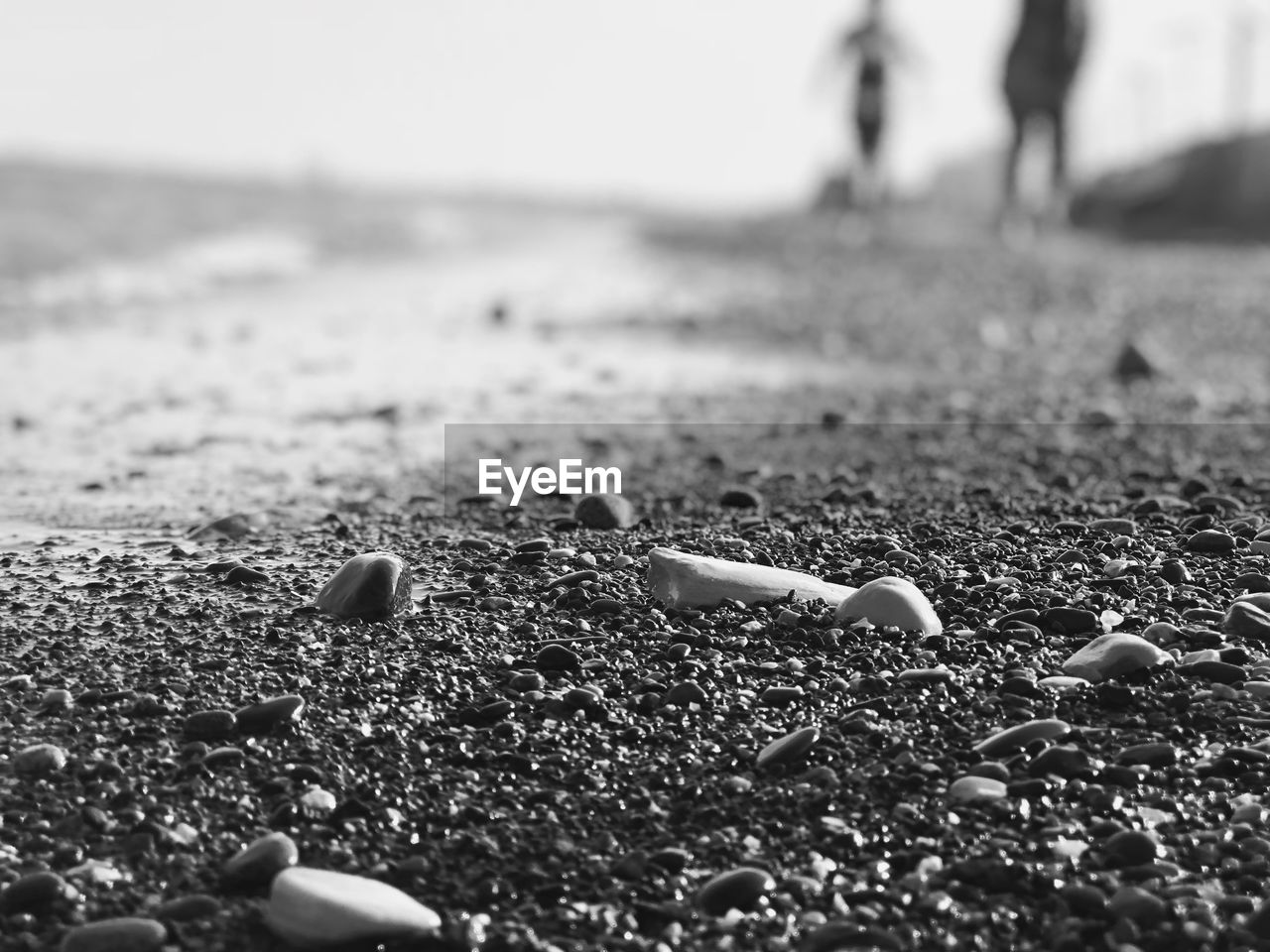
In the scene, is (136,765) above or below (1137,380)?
below

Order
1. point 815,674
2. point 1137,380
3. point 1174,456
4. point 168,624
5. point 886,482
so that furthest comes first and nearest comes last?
point 1137,380 < point 1174,456 < point 886,482 < point 168,624 < point 815,674

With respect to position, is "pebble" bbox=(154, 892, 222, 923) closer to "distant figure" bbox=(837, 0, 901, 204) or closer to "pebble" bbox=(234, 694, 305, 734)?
"pebble" bbox=(234, 694, 305, 734)

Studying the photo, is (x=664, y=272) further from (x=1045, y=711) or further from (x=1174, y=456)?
(x=1045, y=711)

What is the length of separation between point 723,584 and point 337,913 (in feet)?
4.78

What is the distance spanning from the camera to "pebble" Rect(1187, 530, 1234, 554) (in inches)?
145

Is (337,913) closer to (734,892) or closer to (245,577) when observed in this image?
(734,892)

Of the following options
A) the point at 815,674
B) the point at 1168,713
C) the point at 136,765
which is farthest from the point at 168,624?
the point at 1168,713

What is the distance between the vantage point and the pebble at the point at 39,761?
253cm

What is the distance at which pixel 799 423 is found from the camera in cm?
691

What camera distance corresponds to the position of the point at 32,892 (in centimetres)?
221

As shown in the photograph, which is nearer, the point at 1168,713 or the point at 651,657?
the point at 1168,713

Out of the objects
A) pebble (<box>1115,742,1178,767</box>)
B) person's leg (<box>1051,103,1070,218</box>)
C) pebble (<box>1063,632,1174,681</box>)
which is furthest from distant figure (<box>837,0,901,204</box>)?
pebble (<box>1115,742,1178,767</box>)

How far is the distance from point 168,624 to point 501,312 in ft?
27.2

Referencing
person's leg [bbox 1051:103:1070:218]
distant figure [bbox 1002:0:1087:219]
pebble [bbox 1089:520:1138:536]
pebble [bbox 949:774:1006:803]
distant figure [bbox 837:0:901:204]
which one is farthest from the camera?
distant figure [bbox 837:0:901:204]
